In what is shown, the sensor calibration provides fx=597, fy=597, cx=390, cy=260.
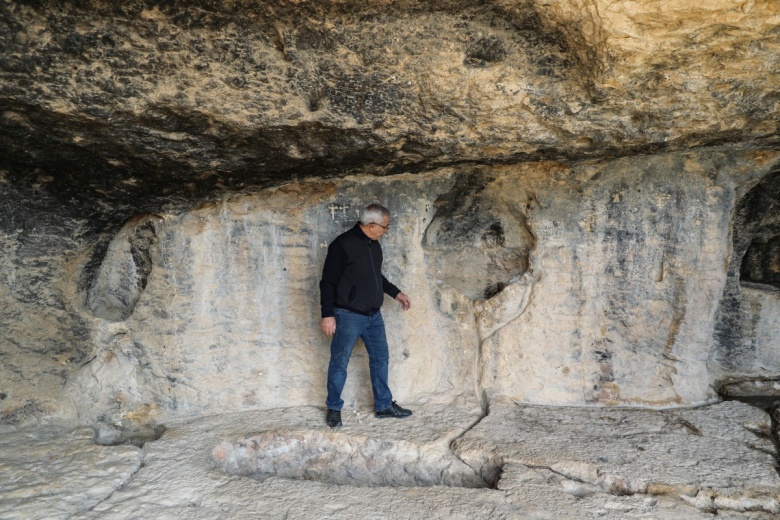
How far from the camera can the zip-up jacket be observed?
353cm

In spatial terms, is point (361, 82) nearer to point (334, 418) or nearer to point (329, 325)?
point (329, 325)

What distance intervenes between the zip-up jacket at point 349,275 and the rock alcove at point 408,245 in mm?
400

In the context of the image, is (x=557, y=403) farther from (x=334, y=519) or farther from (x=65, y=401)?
(x=65, y=401)

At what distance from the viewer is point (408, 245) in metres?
4.02

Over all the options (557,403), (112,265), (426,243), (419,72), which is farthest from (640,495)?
(112,265)

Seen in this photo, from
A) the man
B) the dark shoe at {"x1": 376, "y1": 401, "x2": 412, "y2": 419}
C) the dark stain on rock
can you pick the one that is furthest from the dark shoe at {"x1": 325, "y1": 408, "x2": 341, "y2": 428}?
the dark stain on rock

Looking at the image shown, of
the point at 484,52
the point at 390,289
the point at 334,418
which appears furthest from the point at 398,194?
the point at 334,418

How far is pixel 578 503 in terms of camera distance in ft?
9.37

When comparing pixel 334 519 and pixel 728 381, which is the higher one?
pixel 728 381

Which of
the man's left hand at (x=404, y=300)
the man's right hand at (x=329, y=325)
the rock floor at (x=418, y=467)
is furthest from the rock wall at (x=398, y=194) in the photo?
the man's right hand at (x=329, y=325)

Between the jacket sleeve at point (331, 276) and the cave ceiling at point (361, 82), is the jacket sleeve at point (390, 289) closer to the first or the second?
the jacket sleeve at point (331, 276)

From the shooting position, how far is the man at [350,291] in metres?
3.52

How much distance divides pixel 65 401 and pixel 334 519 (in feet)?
Result: 6.68

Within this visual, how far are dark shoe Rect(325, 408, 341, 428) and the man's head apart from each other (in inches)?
43.6
